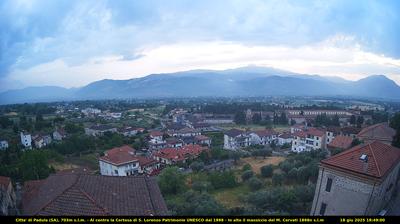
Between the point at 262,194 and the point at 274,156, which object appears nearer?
the point at 262,194

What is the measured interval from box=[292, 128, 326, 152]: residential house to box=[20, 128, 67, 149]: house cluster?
39446 mm

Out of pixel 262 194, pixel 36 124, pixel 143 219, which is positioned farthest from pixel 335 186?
pixel 36 124

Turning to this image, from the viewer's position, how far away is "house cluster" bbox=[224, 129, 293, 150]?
170ft

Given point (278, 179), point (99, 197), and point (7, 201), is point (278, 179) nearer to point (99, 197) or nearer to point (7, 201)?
point (99, 197)

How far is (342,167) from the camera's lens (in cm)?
1513

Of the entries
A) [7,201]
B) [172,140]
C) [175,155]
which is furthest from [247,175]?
[172,140]

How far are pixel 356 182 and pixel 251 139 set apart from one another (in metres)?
39.3

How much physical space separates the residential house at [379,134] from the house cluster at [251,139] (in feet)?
61.3

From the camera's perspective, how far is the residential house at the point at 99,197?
10.2 m

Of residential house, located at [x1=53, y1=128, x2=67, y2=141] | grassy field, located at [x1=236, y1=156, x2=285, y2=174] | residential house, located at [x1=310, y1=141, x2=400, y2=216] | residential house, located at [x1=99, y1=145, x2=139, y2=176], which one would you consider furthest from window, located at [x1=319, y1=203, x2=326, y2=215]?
residential house, located at [x1=53, y1=128, x2=67, y2=141]

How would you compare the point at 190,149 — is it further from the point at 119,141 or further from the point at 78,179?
the point at 78,179

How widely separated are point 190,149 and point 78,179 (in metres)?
31.5

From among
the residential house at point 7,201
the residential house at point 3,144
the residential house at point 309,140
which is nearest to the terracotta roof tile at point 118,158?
the residential house at point 7,201

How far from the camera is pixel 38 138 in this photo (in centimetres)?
5175
